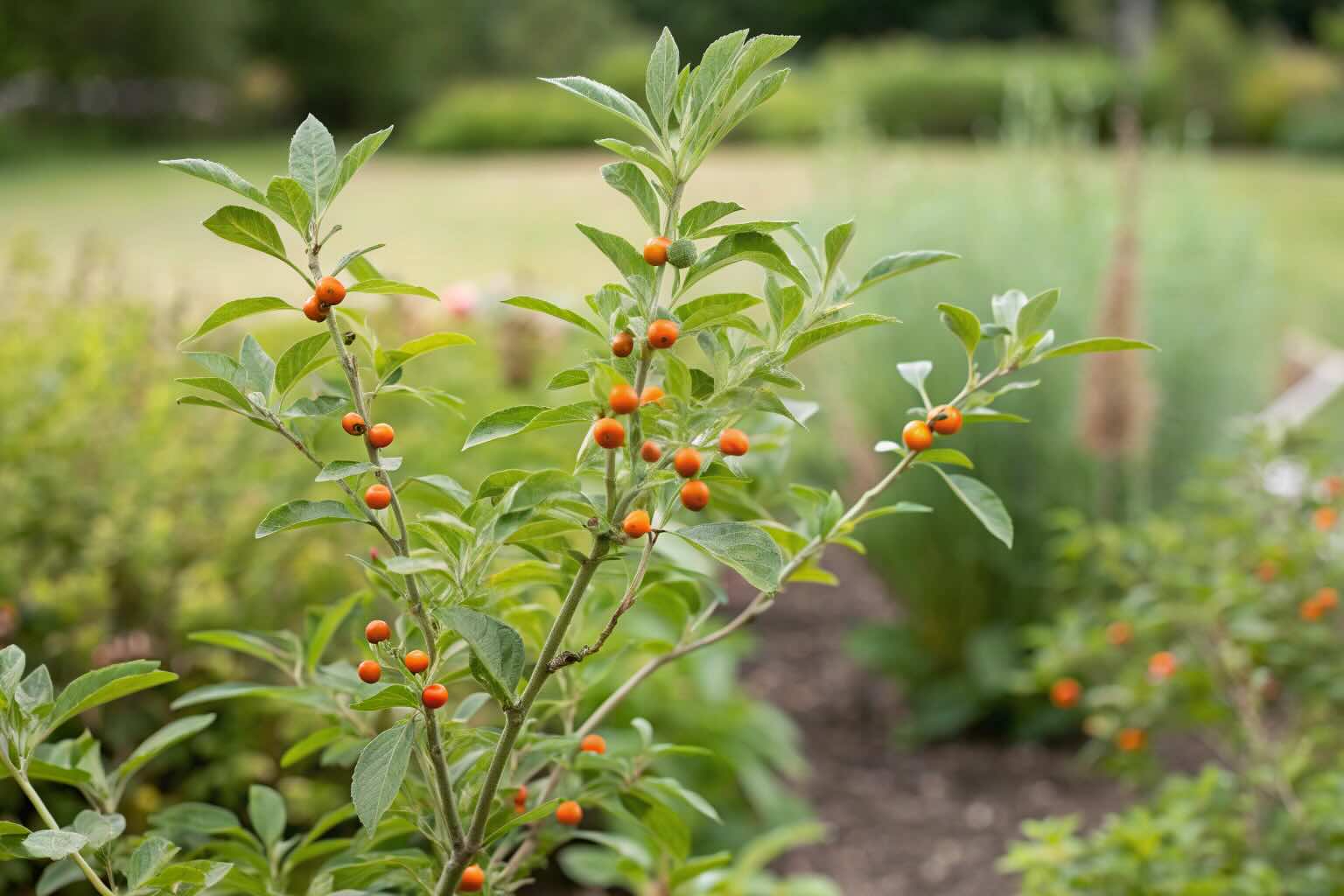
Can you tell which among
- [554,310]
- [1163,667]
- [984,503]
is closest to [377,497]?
[554,310]

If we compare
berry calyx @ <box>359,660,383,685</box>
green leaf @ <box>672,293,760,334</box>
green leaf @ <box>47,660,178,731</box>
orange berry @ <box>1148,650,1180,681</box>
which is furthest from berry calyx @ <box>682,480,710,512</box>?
orange berry @ <box>1148,650,1180,681</box>

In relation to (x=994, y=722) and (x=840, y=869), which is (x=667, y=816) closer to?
(x=840, y=869)

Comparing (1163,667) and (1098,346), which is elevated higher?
(1098,346)

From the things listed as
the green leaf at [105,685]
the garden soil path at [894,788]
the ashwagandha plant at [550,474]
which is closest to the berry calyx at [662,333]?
the ashwagandha plant at [550,474]

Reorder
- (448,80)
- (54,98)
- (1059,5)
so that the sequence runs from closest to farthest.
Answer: (54,98) → (448,80) → (1059,5)

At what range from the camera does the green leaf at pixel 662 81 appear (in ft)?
2.26

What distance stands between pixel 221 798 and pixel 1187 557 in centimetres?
149

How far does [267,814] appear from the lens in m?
0.98

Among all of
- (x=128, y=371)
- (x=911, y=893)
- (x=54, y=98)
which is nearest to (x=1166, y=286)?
(x=911, y=893)

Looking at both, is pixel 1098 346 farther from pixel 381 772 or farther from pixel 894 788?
pixel 894 788

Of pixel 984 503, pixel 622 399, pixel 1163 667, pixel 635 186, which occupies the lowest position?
pixel 1163 667

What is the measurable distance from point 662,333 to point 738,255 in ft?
0.28

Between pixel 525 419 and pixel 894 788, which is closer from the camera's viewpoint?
pixel 525 419

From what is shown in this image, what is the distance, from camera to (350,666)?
0.97 m
